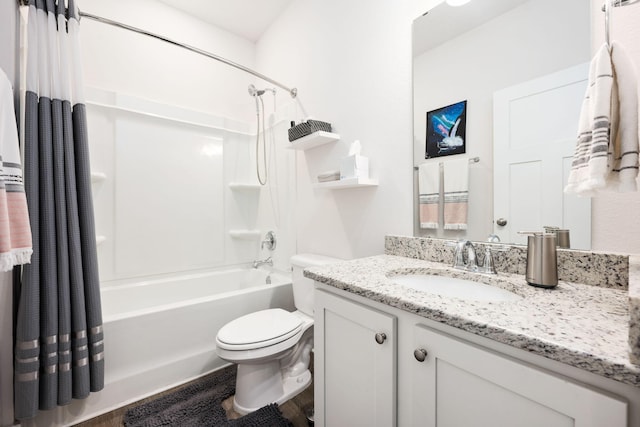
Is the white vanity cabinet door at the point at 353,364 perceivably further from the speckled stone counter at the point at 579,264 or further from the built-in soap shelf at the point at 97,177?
the built-in soap shelf at the point at 97,177

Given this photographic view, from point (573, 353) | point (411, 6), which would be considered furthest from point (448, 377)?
point (411, 6)

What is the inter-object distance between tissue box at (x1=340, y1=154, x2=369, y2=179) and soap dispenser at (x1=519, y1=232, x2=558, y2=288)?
2.85 feet

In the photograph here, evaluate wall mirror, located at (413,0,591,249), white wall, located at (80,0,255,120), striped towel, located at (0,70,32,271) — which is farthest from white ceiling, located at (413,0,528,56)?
white wall, located at (80,0,255,120)

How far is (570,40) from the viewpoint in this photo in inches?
35.2

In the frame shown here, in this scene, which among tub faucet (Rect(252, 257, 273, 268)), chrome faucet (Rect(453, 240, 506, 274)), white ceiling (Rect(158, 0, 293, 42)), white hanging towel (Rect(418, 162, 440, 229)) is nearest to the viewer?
chrome faucet (Rect(453, 240, 506, 274))

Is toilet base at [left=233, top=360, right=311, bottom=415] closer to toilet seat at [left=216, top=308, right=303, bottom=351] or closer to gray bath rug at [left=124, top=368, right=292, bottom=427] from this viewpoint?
gray bath rug at [left=124, top=368, right=292, bottom=427]

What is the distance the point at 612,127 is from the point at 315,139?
54.0 inches

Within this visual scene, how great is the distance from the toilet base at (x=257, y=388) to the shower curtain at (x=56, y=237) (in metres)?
0.68

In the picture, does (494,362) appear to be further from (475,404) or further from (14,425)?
(14,425)

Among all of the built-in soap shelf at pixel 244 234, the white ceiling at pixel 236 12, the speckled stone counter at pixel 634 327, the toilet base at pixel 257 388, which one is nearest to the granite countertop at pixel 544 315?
the speckled stone counter at pixel 634 327

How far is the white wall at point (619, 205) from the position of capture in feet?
2.55

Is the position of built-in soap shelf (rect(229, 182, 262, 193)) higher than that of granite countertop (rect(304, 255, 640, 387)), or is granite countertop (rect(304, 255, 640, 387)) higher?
built-in soap shelf (rect(229, 182, 262, 193))

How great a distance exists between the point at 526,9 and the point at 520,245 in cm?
87

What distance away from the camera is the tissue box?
1.50 m
